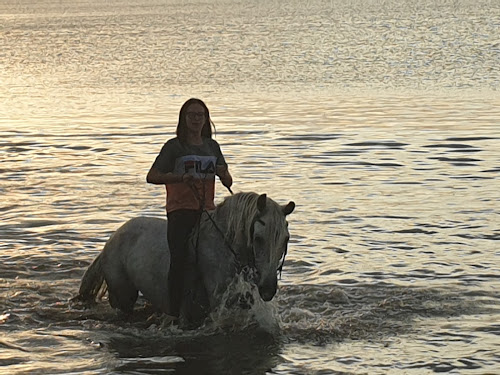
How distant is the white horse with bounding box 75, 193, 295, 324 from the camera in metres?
8.80

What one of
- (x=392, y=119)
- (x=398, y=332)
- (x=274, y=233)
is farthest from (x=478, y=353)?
(x=392, y=119)

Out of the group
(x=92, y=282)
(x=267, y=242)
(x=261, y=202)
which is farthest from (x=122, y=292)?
(x=261, y=202)

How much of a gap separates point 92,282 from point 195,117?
2.36m

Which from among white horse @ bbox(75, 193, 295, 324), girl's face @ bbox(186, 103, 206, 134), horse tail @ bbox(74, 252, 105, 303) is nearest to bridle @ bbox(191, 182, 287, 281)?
white horse @ bbox(75, 193, 295, 324)

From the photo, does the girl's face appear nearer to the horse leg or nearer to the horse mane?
the horse mane

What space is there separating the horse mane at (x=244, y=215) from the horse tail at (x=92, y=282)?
180 centimetres

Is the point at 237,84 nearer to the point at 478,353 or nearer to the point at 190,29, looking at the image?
the point at 478,353

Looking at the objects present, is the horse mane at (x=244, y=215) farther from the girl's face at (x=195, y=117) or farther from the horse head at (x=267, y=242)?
the girl's face at (x=195, y=117)

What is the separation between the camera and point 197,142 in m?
9.58

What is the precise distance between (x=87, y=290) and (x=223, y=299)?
81.1 inches

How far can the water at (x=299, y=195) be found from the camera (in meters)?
9.92

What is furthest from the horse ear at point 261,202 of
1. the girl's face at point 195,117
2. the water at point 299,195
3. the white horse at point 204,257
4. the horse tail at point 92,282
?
the horse tail at point 92,282

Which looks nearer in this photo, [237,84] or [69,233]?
[69,233]

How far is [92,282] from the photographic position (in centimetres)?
1083
